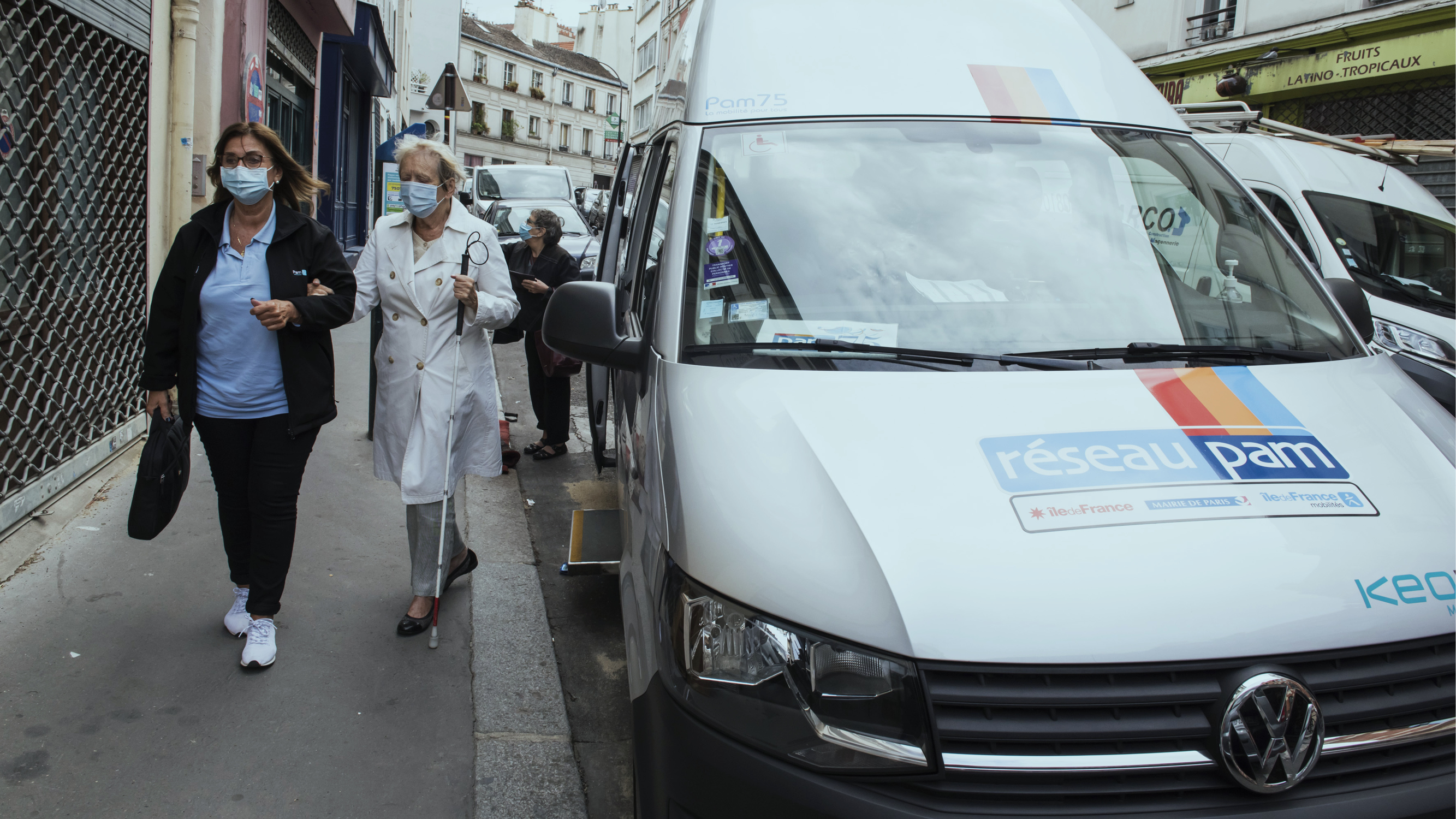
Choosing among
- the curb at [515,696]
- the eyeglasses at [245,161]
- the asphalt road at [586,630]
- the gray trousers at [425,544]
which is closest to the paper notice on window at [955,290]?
the asphalt road at [586,630]

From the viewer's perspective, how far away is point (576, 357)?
286 cm

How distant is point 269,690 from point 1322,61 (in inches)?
660

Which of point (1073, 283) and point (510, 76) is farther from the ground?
point (510, 76)

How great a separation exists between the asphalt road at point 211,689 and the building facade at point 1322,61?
12.0m

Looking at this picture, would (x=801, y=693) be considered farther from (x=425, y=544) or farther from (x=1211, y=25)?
(x=1211, y=25)

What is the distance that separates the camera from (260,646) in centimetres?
359

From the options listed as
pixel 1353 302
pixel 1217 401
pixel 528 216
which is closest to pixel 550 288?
pixel 1353 302

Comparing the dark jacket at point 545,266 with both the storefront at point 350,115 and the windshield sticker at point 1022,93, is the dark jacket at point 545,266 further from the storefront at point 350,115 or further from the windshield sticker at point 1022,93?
the storefront at point 350,115

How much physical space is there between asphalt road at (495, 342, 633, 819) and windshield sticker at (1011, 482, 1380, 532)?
4.61ft

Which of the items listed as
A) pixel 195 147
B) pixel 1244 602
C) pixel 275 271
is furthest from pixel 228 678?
pixel 195 147

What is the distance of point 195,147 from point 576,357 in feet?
17.4

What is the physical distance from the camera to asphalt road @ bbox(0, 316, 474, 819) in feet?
9.49

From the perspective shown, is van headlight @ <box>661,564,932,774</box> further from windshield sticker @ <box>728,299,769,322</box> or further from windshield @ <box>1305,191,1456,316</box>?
windshield @ <box>1305,191,1456,316</box>

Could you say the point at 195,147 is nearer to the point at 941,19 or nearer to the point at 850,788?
the point at 941,19
